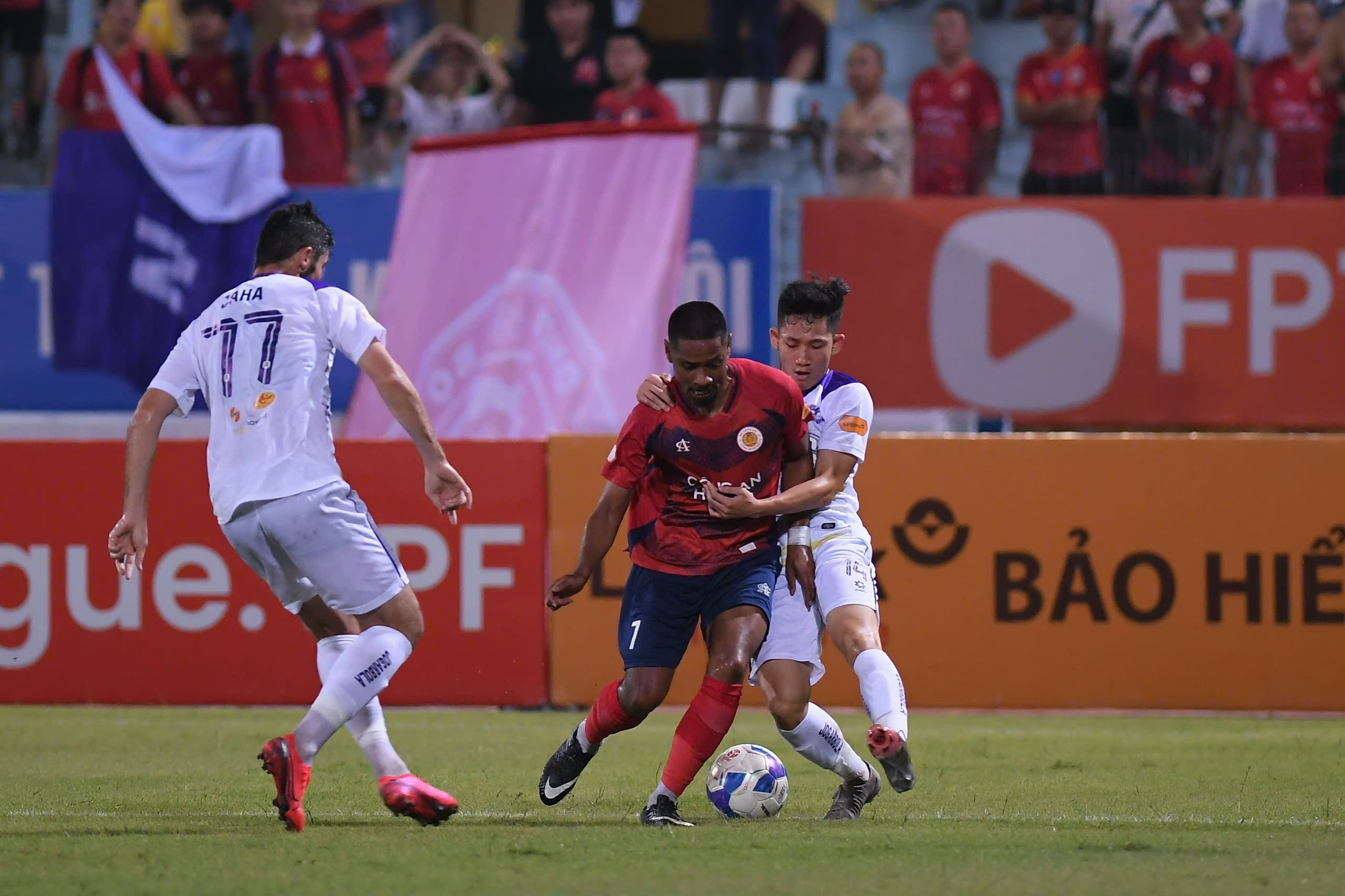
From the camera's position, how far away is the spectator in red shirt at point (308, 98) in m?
14.8

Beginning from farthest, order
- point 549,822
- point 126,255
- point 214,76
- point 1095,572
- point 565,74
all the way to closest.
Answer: point 214,76
point 565,74
point 126,255
point 1095,572
point 549,822

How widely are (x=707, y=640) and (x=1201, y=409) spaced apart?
9069mm

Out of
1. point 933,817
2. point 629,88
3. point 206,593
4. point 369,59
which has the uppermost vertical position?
point 369,59

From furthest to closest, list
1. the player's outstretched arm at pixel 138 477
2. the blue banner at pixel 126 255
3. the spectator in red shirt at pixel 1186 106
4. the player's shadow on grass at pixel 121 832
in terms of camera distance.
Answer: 1. the blue banner at pixel 126 255
2. the spectator in red shirt at pixel 1186 106
3. the player's outstretched arm at pixel 138 477
4. the player's shadow on grass at pixel 121 832

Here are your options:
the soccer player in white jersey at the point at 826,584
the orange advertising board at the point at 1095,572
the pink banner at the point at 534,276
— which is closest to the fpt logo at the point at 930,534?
the orange advertising board at the point at 1095,572

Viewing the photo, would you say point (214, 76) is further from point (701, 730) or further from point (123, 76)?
point (701, 730)

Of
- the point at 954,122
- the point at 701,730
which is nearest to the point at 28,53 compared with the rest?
the point at 954,122

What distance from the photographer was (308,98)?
14.8 m

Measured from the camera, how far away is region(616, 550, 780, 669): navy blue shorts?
20.8ft

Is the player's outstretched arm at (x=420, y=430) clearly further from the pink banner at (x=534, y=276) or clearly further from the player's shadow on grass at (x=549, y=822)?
the pink banner at (x=534, y=276)

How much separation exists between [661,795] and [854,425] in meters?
1.53

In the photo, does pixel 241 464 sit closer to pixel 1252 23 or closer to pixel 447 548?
pixel 447 548

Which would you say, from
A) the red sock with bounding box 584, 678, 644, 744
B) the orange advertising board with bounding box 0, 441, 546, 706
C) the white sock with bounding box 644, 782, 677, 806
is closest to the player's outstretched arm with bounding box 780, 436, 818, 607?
the red sock with bounding box 584, 678, 644, 744

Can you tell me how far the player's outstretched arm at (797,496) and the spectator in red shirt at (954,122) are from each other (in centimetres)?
822
